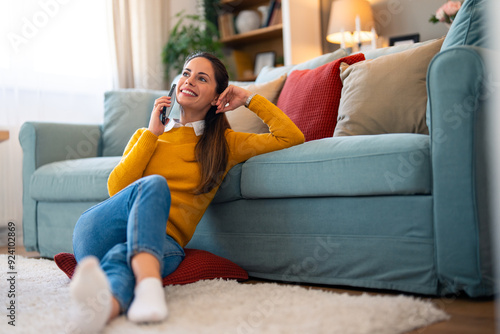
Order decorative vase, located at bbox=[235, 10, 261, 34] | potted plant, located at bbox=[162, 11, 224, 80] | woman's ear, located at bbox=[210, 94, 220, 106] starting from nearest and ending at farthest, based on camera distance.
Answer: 1. woman's ear, located at bbox=[210, 94, 220, 106]
2. potted plant, located at bbox=[162, 11, 224, 80]
3. decorative vase, located at bbox=[235, 10, 261, 34]

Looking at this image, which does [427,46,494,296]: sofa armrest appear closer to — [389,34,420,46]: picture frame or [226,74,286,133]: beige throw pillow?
[226,74,286,133]: beige throw pillow

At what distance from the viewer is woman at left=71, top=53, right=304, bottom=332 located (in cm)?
113

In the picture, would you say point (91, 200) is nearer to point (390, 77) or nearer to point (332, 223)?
point (332, 223)

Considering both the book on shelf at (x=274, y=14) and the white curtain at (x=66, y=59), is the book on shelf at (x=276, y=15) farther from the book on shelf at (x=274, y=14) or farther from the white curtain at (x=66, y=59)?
the white curtain at (x=66, y=59)

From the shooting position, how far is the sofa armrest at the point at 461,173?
1.20 m

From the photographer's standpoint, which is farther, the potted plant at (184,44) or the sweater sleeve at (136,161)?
the potted plant at (184,44)

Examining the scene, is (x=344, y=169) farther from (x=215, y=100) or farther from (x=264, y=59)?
(x=264, y=59)

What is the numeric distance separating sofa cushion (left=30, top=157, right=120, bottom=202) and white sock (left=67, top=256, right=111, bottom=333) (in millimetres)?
A: 1047

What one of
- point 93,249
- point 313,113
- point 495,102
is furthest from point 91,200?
point 495,102

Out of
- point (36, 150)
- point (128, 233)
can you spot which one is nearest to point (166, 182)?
point (128, 233)

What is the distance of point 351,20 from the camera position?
323 centimetres

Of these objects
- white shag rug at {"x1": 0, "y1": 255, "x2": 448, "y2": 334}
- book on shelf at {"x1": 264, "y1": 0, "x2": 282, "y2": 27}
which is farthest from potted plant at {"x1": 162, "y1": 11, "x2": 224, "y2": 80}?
white shag rug at {"x1": 0, "y1": 255, "x2": 448, "y2": 334}

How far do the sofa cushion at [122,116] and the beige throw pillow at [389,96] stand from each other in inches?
52.1

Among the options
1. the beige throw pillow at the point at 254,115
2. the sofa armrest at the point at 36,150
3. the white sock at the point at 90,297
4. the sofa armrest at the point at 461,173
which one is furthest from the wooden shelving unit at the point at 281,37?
the white sock at the point at 90,297
